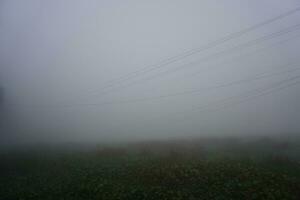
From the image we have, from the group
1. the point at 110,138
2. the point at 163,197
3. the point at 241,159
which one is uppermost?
the point at 110,138

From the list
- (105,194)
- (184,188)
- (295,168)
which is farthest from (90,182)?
(295,168)

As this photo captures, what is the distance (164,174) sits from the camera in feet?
63.4

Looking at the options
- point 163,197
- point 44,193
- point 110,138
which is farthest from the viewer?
point 110,138

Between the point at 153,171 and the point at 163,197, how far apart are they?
11.4 ft

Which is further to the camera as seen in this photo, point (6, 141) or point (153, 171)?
point (6, 141)

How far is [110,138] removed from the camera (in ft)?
132

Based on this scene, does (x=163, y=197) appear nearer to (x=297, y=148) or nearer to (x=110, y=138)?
(x=297, y=148)

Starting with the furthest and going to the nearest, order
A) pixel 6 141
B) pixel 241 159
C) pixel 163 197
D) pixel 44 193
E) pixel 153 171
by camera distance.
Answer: pixel 6 141
pixel 241 159
pixel 153 171
pixel 44 193
pixel 163 197

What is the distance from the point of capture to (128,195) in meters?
17.0

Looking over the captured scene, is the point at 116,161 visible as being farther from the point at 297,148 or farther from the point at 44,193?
the point at 297,148

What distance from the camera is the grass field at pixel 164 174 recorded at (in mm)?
16844

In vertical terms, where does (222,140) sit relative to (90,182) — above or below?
above

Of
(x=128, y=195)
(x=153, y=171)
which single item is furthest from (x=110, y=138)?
(x=128, y=195)

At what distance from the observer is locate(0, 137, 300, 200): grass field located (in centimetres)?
1684
